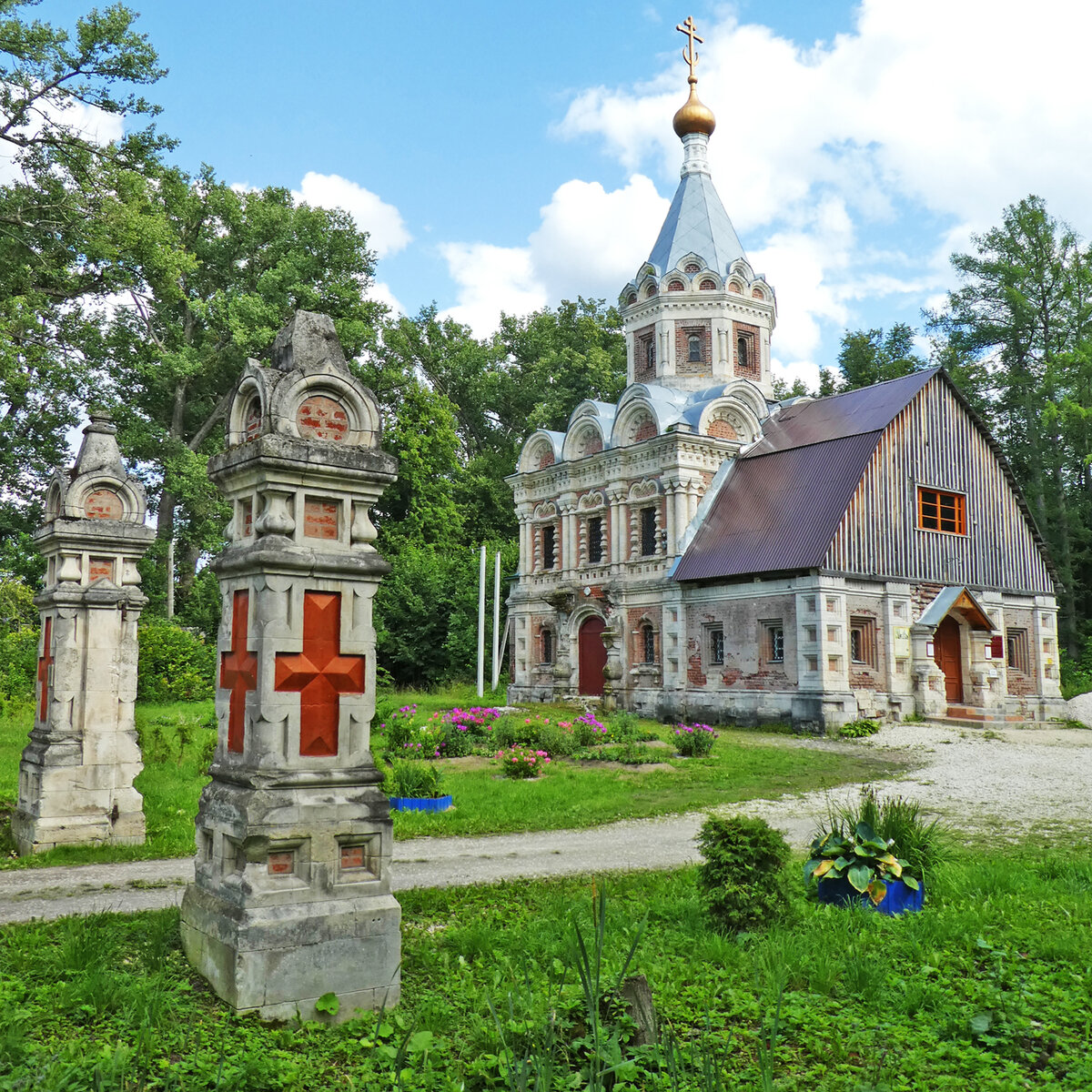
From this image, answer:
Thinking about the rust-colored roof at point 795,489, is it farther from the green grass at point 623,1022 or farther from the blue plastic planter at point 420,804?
the green grass at point 623,1022

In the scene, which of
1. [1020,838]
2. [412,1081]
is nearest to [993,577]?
[1020,838]

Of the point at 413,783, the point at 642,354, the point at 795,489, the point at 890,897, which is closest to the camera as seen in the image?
the point at 890,897

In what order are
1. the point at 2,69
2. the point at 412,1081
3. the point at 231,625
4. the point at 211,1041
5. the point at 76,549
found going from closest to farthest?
the point at 412,1081 → the point at 211,1041 → the point at 231,625 → the point at 76,549 → the point at 2,69

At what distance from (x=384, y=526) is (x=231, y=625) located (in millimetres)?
36571

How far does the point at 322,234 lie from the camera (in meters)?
38.3

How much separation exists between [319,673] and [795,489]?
2231cm

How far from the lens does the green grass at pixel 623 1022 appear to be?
3938 millimetres

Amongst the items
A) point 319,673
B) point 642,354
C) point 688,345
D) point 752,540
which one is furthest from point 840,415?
point 319,673

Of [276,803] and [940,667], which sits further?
[940,667]

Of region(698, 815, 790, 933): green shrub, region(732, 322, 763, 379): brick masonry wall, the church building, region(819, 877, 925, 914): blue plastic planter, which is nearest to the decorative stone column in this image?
region(698, 815, 790, 933): green shrub

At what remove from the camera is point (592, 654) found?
1203 inches

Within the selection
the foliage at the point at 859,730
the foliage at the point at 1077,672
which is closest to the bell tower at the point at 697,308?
the foliage at the point at 859,730

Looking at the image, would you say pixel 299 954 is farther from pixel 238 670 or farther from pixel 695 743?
pixel 695 743

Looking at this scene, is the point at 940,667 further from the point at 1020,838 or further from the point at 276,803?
the point at 276,803
